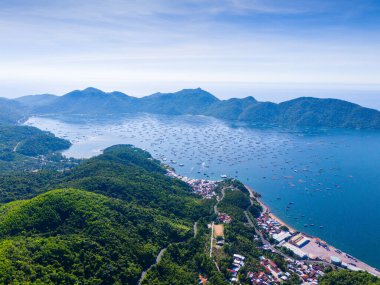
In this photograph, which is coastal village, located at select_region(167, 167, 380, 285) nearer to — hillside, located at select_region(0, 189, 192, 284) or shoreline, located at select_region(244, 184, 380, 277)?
shoreline, located at select_region(244, 184, 380, 277)

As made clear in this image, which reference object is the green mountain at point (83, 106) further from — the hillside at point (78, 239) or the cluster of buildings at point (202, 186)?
the hillside at point (78, 239)

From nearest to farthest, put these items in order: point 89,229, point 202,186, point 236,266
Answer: point 89,229
point 236,266
point 202,186

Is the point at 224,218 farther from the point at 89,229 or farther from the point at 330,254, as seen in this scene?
the point at 89,229

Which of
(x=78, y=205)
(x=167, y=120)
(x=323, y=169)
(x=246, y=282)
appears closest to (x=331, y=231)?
(x=246, y=282)

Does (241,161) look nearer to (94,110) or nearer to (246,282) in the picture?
(246,282)

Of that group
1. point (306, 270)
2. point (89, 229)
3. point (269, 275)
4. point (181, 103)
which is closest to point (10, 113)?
point (181, 103)

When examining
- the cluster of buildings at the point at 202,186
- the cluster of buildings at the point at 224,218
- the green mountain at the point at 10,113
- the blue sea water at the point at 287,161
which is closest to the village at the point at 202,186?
the cluster of buildings at the point at 202,186
